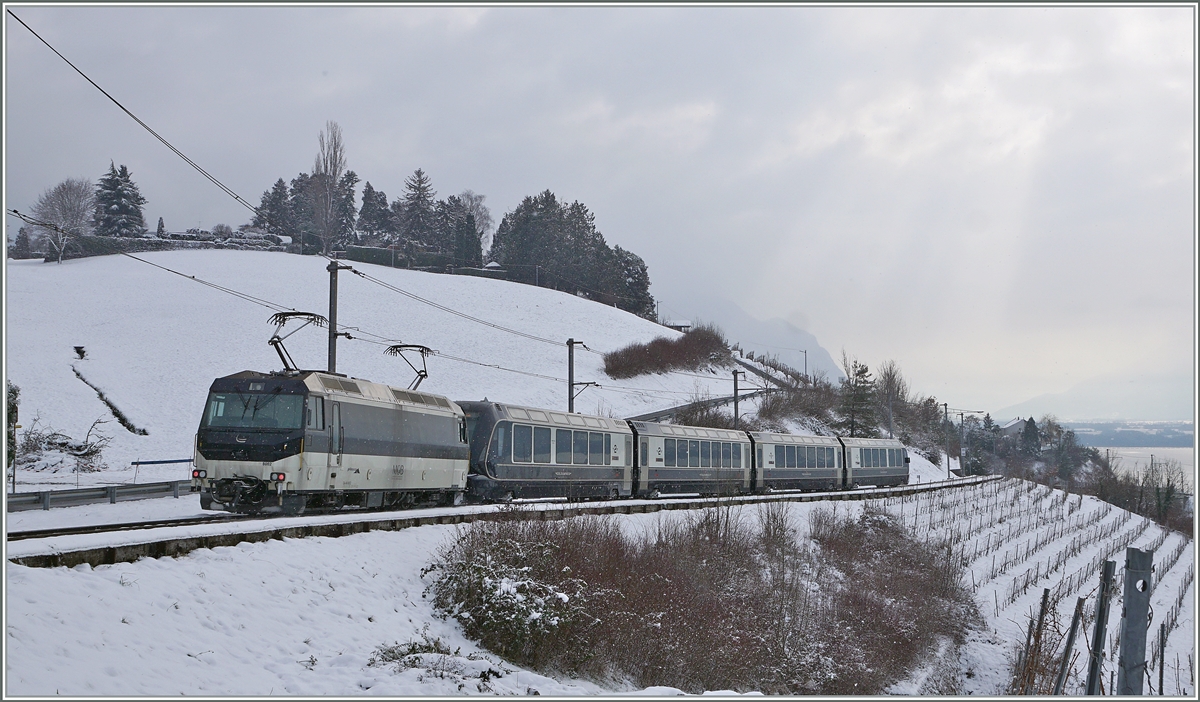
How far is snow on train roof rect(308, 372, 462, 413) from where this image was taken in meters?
17.5

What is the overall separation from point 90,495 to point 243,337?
40517mm

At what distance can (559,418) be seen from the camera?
2561cm

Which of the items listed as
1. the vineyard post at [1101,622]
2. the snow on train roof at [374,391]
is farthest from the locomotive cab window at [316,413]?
the vineyard post at [1101,622]

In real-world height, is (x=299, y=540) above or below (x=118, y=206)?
below

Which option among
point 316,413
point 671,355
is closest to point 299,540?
point 316,413

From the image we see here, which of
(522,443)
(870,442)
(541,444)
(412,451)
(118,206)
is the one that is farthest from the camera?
(118,206)

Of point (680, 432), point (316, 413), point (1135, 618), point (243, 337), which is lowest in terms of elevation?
point (1135, 618)

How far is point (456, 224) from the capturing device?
119m

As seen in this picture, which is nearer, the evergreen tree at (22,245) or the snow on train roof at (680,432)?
the snow on train roof at (680,432)

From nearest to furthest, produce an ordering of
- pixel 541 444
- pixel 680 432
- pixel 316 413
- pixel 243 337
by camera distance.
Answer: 1. pixel 316 413
2. pixel 541 444
3. pixel 680 432
4. pixel 243 337

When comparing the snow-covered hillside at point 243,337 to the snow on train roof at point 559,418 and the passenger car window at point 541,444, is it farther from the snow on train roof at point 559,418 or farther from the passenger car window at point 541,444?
the passenger car window at point 541,444

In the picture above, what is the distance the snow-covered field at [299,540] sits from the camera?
8.79 meters

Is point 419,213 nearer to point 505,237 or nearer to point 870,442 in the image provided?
point 505,237

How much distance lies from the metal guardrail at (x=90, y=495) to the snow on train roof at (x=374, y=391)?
5062 millimetres
